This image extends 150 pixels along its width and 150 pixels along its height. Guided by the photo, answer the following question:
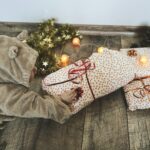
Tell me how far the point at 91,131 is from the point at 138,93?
28cm

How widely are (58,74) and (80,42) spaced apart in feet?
1.71

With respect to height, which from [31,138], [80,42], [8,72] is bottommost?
[31,138]

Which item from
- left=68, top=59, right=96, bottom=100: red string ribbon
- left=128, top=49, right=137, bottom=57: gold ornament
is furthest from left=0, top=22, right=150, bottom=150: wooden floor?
left=128, top=49, right=137, bottom=57: gold ornament

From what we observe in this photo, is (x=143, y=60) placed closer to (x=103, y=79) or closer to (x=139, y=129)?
(x=103, y=79)

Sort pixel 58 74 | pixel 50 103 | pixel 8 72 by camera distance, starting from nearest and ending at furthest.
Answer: pixel 8 72, pixel 50 103, pixel 58 74

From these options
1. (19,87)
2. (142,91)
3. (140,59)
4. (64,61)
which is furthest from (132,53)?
(19,87)

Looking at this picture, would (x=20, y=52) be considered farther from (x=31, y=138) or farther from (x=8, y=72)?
(x=31, y=138)

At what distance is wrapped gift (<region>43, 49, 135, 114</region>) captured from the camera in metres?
1.41

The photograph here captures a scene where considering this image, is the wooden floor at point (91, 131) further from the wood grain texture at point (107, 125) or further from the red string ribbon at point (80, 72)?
the red string ribbon at point (80, 72)

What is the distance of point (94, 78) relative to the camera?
1414 mm

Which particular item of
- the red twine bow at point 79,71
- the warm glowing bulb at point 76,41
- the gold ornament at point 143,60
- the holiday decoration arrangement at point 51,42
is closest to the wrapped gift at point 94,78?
the red twine bow at point 79,71

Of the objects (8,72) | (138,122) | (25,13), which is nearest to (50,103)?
(8,72)

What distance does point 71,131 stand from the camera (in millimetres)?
1395

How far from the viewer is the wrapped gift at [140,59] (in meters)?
1.50
